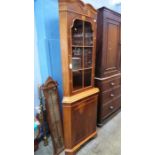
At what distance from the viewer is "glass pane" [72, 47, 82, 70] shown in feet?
5.13

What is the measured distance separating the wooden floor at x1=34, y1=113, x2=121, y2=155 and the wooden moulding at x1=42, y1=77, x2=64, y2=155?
137 mm

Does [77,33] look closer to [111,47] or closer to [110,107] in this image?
[111,47]

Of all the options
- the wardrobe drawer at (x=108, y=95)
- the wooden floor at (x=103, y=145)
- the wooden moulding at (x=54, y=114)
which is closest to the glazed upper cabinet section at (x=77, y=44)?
the wooden moulding at (x=54, y=114)

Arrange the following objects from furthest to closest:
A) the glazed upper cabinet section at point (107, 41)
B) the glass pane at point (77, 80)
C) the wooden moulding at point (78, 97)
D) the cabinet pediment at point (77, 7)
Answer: the glazed upper cabinet section at point (107, 41) < the glass pane at point (77, 80) < the wooden moulding at point (78, 97) < the cabinet pediment at point (77, 7)

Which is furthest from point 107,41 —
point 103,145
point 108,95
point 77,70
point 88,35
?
point 103,145

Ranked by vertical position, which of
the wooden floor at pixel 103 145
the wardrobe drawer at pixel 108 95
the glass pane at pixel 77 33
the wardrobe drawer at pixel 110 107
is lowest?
the wooden floor at pixel 103 145

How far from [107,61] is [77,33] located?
828 millimetres

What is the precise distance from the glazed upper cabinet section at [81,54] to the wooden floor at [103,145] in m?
0.86

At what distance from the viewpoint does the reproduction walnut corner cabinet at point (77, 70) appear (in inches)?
54.5

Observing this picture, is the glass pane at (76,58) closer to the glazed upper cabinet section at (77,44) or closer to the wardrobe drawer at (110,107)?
the glazed upper cabinet section at (77,44)

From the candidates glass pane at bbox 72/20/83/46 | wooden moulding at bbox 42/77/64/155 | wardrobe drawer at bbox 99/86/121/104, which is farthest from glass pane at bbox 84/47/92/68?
wardrobe drawer at bbox 99/86/121/104
